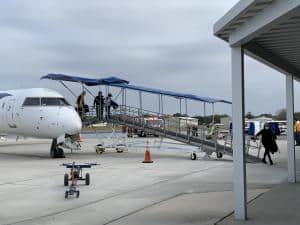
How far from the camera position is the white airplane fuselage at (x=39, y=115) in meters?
25.5

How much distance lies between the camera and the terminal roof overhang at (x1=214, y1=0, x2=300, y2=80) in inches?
303

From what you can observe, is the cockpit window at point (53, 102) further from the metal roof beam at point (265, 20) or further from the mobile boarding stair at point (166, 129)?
the metal roof beam at point (265, 20)

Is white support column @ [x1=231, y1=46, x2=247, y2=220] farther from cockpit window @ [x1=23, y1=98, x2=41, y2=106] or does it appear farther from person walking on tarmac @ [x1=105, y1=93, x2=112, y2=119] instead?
person walking on tarmac @ [x1=105, y1=93, x2=112, y2=119]

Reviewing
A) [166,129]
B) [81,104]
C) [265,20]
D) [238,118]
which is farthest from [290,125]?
[81,104]

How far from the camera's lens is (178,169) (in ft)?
65.4

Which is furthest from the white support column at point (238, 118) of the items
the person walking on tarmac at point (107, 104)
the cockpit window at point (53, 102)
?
the person walking on tarmac at point (107, 104)

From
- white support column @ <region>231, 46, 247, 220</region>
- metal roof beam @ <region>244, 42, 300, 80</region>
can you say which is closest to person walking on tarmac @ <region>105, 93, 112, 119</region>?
metal roof beam @ <region>244, 42, 300, 80</region>

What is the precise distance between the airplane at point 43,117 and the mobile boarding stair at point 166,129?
9.95ft

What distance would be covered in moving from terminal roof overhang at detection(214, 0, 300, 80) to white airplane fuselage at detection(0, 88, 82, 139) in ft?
47.6

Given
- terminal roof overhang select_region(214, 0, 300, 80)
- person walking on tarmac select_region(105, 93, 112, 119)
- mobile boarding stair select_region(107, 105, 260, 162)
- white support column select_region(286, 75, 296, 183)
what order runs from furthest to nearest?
1. person walking on tarmac select_region(105, 93, 112, 119)
2. mobile boarding stair select_region(107, 105, 260, 162)
3. white support column select_region(286, 75, 296, 183)
4. terminal roof overhang select_region(214, 0, 300, 80)

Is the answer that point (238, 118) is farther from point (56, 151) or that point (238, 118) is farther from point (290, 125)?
point (56, 151)

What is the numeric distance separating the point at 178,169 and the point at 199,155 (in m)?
7.68

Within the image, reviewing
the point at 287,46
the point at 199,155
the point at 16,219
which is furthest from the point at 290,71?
the point at 199,155

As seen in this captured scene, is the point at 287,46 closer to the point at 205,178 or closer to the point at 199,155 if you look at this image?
the point at 205,178
